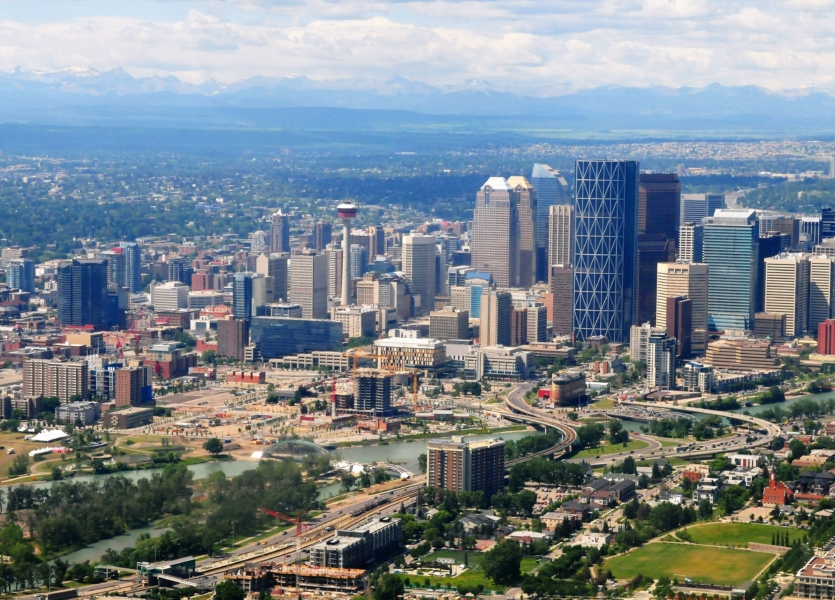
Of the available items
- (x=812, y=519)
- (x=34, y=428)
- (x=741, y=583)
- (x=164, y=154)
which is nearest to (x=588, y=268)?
(x=34, y=428)

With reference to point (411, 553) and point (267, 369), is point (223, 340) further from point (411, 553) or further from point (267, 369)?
point (411, 553)

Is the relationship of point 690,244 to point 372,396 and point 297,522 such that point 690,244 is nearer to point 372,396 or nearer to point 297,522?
point 372,396

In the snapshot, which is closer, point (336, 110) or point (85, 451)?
point (85, 451)

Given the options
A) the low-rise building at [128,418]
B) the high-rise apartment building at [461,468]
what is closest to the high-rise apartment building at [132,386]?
the low-rise building at [128,418]

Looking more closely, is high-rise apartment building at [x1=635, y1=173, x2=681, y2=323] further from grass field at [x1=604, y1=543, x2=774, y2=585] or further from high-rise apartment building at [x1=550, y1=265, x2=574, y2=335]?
grass field at [x1=604, y1=543, x2=774, y2=585]

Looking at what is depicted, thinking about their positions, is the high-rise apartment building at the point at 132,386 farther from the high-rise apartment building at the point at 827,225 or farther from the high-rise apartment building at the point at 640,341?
the high-rise apartment building at the point at 827,225

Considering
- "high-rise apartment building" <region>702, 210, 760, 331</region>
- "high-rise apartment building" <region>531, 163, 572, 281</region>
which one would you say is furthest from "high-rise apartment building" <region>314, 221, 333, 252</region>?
"high-rise apartment building" <region>702, 210, 760, 331</region>

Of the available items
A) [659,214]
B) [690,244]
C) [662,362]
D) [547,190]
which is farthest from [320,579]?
[547,190]
